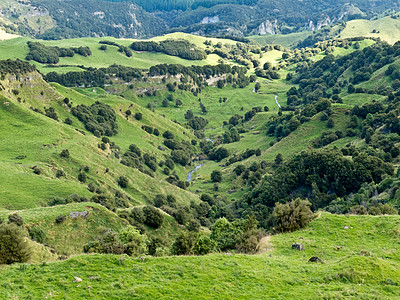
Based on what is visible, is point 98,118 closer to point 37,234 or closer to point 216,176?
point 216,176

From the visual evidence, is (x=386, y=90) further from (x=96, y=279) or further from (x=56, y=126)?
(x=96, y=279)

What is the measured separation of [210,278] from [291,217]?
66.8 ft

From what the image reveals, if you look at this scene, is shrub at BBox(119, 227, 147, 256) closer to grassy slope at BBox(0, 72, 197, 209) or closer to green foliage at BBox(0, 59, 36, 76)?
grassy slope at BBox(0, 72, 197, 209)

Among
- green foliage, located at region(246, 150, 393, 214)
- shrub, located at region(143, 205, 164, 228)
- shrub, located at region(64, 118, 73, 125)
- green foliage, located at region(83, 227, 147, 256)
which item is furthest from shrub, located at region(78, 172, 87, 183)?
green foliage, located at region(83, 227, 147, 256)

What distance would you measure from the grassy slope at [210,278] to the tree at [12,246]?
215 centimetres

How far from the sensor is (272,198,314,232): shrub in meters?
48.1

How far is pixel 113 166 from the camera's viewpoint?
4193 inches

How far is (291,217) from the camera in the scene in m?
48.1

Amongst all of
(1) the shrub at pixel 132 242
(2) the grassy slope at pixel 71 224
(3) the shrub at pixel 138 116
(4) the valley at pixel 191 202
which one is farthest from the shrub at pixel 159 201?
(3) the shrub at pixel 138 116

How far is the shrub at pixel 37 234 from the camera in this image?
5075 centimetres

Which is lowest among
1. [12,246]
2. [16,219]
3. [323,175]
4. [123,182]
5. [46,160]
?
[12,246]

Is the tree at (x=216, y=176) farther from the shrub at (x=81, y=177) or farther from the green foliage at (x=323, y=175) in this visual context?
the shrub at (x=81, y=177)

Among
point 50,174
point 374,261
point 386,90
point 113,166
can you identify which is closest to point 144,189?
point 113,166

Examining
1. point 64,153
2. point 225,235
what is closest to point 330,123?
point 64,153
